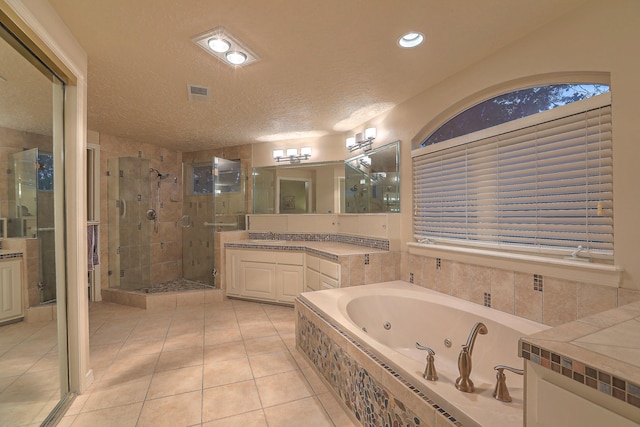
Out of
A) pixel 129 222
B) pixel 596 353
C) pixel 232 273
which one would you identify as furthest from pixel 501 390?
pixel 129 222

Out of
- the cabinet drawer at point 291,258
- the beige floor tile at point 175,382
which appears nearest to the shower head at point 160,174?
the cabinet drawer at point 291,258

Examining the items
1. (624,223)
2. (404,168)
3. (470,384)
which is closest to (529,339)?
(470,384)

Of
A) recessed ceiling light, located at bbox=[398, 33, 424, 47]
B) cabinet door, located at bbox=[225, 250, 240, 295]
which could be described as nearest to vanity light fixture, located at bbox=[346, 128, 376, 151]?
recessed ceiling light, located at bbox=[398, 33, 424, 47]

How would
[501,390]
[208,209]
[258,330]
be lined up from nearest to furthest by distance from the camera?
[501,390] → [258,330] → [208,209]

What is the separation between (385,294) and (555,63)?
198cm

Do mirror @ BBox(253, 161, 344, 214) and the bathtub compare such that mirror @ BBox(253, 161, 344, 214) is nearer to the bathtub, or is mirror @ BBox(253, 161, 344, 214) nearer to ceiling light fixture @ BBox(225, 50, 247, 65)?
the bathtub

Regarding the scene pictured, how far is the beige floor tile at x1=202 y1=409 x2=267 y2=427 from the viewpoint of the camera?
5.28 feet

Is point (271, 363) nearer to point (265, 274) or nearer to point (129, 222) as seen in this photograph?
point (265, 274)

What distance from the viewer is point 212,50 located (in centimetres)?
194

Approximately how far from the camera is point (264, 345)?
261 cm

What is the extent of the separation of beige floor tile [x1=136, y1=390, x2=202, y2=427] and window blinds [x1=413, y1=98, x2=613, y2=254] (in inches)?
89.4

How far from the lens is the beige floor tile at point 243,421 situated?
1609 mm

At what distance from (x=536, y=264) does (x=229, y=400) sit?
7.02 feet

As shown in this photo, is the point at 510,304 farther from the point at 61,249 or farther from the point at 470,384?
the point at 61,249
